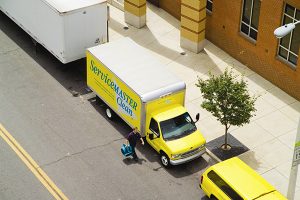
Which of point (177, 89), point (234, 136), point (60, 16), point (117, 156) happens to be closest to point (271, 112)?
point (234, 136)

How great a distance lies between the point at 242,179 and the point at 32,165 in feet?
27.5

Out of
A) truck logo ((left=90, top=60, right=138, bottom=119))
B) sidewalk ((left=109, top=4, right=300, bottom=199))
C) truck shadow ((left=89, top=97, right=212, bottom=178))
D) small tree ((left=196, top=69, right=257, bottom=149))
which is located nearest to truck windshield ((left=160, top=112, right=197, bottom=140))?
small tree ((left=196, top=69, right=257, bottom=149))

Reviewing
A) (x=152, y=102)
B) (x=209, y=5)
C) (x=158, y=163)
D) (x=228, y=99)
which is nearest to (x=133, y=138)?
(x=158, y=163)

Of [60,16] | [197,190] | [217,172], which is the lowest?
[197,190]

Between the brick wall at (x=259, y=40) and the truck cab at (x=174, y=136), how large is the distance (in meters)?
5.77

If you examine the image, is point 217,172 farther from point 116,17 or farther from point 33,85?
point 116,17

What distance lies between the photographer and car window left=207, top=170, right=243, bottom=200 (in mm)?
21844

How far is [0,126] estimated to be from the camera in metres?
26.7

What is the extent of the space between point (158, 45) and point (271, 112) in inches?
298

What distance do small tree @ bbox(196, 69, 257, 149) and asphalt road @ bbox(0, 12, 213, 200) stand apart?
2304 mm

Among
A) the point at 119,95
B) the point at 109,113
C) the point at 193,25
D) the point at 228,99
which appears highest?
the point at 228,99

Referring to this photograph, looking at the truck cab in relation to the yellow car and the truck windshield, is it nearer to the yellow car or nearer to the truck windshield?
the truck windshield

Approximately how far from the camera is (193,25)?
102 ft

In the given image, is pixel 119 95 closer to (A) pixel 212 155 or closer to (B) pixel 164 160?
(B) pixel 164 160
